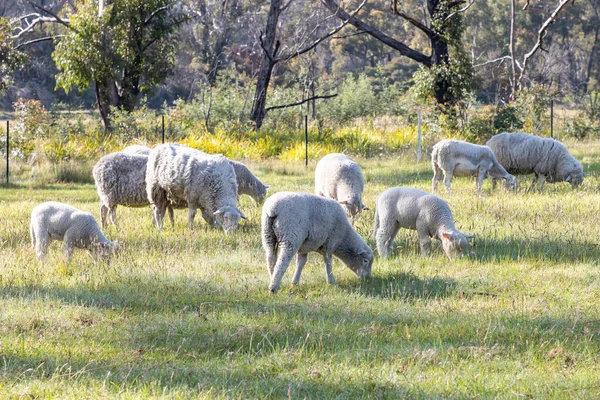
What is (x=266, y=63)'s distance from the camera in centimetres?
2870

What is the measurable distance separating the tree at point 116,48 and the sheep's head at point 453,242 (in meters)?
19.2

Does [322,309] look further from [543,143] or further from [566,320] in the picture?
[543,143]

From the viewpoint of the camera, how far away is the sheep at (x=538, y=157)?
1559 centimetres

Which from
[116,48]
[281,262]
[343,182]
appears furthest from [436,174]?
[116,48]

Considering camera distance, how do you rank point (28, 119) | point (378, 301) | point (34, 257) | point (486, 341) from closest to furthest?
1. point (486, 341)
2. point (378, 301)
3. point (34, 257)
4. point (28, 119)

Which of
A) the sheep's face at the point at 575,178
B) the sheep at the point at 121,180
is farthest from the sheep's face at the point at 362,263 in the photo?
the sheep's face at the point at 575,178

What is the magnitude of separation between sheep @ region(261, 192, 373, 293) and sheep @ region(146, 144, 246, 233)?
290 cm

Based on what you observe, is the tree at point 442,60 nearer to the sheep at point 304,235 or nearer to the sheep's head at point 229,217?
the sheep's head at point 229,217

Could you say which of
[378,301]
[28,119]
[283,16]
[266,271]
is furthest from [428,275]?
[283,16]

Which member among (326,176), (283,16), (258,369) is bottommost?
(258,369)

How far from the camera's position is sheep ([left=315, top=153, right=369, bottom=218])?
1148cm

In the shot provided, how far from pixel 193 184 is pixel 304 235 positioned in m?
3.95

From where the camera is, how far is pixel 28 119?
2325 cm

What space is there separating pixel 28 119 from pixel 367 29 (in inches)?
451
